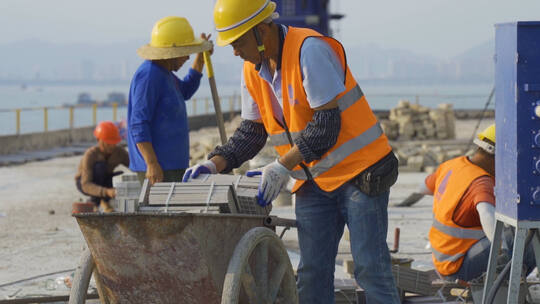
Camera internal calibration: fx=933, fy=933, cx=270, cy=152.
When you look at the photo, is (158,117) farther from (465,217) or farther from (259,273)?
(259,273)

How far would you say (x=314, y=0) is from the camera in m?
34.4

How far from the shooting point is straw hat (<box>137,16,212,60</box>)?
653cm

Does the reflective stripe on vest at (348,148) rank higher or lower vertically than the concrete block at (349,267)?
higher

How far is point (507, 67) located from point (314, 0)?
30241 mm

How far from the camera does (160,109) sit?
21.4 ft

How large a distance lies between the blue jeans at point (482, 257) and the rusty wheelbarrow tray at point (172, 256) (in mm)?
1834

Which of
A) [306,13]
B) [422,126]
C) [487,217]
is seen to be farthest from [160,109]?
[306,13]

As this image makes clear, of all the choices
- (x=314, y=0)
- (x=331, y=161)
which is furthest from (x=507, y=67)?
(x=314, y=0)

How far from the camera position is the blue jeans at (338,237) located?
4.22m

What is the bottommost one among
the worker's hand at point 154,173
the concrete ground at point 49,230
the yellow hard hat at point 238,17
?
the concrete ground at point 49,230

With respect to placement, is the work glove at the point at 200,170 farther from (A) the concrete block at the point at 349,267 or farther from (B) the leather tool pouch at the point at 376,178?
(A) the concrete block at the point at 349,267

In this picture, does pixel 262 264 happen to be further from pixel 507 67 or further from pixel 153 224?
pixel 507 67

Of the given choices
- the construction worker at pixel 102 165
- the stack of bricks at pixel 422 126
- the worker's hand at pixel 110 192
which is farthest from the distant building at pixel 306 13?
the worker's hand at pixel 110 192

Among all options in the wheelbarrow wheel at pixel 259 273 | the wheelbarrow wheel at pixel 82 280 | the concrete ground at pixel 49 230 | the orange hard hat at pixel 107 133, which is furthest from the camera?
the orange hard hat at pixel 107 133
